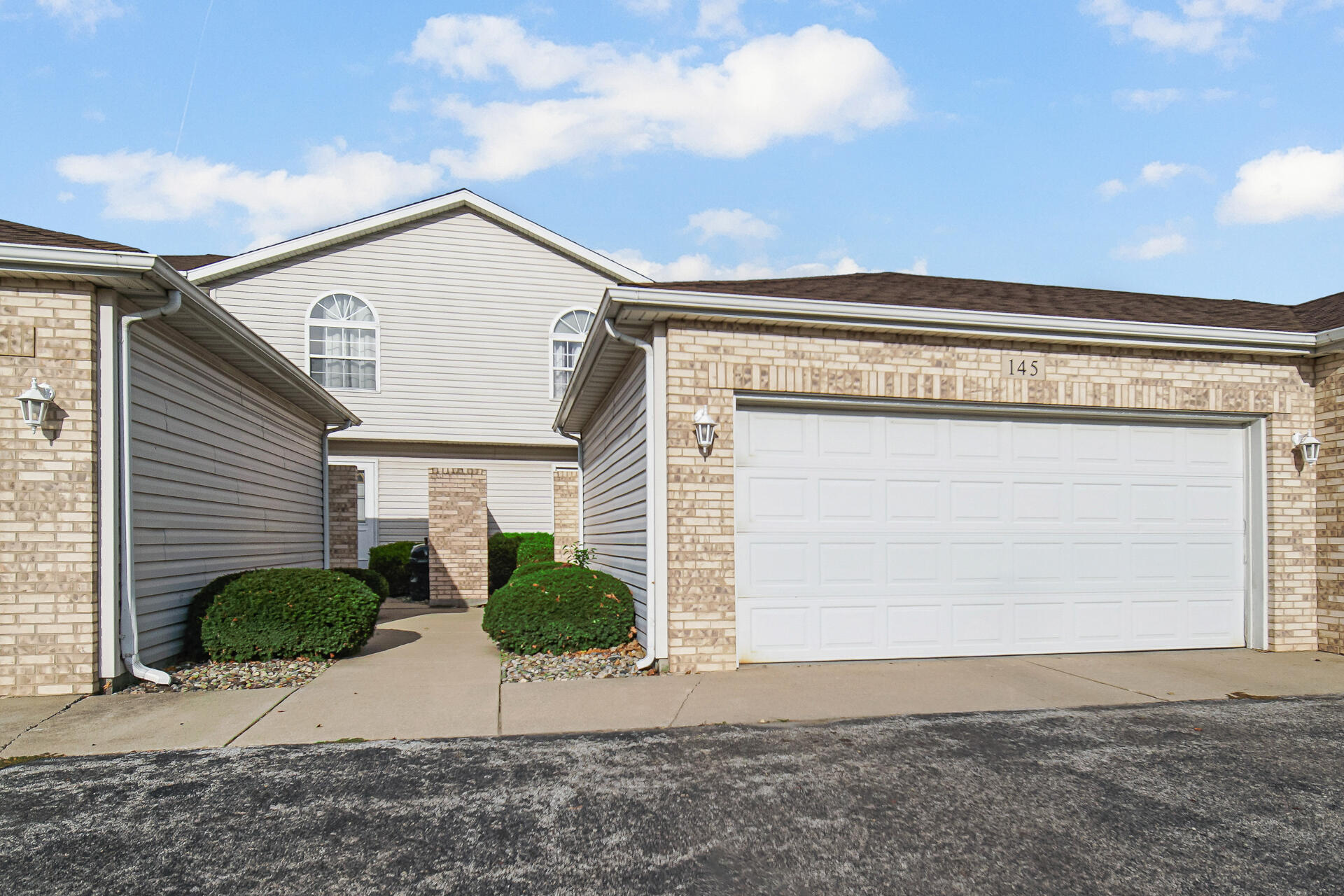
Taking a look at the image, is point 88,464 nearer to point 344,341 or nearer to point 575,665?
point 575,665

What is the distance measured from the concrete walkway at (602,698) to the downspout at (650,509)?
395 millimetres

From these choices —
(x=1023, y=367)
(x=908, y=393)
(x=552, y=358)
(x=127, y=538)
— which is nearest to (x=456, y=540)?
(x=552, y=358)

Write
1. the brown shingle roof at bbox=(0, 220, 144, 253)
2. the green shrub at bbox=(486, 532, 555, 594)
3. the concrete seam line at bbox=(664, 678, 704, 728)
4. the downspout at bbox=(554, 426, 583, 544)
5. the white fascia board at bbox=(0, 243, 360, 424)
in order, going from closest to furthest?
the concrete seam line at bbox=(664, 678, 704, 728)
the white fascia board at bbox=(0, 243, 360, 424)
the brown shingle roof at bbox=(0, 220, 144, 253)
the downspout at bbox=(554, 426, 583, 544)
the green shrub at bbox=(486, 532, 555, 594)

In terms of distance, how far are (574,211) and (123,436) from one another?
449 inches

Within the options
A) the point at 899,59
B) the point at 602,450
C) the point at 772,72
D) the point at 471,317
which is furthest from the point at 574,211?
the point at 899,59

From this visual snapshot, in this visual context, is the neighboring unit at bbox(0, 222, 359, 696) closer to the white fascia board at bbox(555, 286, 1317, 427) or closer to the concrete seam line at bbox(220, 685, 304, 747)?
the concrete seam line at bbox(220, 685, 304, 747)

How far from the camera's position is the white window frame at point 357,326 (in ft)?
53.2

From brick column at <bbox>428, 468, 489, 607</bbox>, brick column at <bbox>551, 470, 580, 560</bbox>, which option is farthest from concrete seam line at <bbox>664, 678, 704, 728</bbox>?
brick column at <bbox>428, 468, 489, 607</bbox>

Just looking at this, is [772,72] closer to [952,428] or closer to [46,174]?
[952,428]

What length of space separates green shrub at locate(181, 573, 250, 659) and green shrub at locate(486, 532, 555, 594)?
7.70m

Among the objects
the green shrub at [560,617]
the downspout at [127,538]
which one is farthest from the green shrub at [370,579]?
the downspout at [127,538]

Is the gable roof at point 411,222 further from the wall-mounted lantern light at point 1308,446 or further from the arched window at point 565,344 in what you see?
the wall-mounted lantern light at point 1308,446

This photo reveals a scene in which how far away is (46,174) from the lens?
967 centimetres

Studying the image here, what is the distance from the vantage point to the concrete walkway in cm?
533
